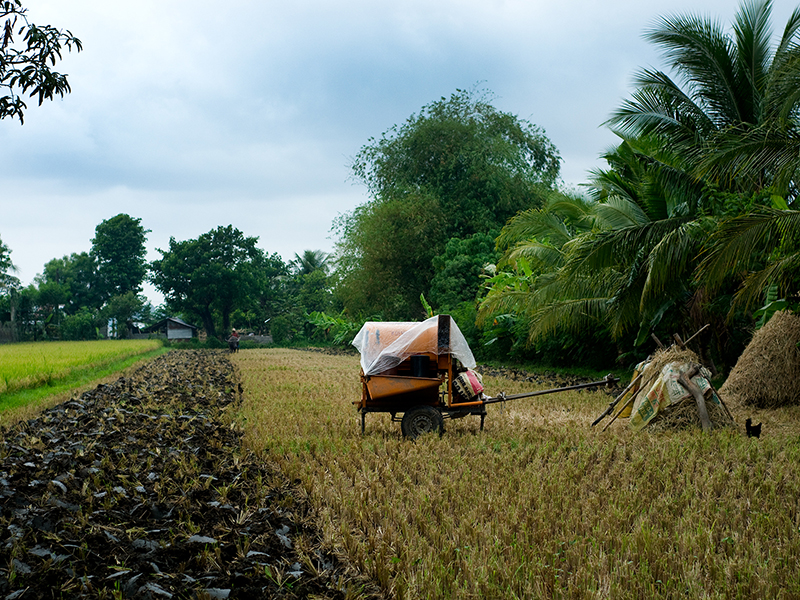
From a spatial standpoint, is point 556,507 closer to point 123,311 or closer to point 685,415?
point 685,415

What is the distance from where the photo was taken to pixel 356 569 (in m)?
3.94

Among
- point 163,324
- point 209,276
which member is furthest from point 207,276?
point 163,324

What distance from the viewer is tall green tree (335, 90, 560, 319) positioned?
31953 mm

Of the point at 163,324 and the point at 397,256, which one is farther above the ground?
the point at 397,256

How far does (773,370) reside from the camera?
9602mm

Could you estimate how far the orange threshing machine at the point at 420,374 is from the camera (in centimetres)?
758

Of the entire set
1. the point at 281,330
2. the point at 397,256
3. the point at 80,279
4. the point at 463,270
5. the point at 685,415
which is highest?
the point at 80,279

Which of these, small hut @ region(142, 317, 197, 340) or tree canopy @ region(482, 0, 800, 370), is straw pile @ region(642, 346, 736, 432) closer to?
tree canopy @ region(482, 0, 800, 370)

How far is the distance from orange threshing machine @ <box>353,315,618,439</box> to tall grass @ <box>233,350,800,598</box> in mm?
391

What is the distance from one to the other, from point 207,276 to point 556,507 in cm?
5149

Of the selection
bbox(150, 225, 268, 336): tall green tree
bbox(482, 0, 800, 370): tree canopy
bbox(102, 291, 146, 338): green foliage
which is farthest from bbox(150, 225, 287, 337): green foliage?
bbox(482, 0, 800, 370): tree canopy

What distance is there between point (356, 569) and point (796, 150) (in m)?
7.59

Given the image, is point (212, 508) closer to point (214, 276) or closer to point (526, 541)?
point (526, 541)

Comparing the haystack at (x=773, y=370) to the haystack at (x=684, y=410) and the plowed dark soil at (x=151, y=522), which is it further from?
the plowed dark soil at (x=151, y=522)
